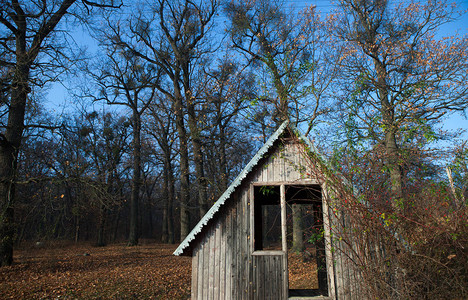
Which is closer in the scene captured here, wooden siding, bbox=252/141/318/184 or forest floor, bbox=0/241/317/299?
wooden siding, bbox=252/141/318/184

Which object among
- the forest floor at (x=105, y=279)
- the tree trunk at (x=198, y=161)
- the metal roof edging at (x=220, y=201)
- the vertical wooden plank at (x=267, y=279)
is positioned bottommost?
the forest floor at (x=105, y=279)

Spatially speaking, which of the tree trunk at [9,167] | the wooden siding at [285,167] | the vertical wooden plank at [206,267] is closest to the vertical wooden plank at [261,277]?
the vertical wooden plank at [206,267]

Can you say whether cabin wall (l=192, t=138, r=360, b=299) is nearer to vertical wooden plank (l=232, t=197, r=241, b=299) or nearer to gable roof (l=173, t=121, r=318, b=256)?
vertical wooden plank (l=232, t=197, r=241, b=299)

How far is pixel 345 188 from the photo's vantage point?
224 inches

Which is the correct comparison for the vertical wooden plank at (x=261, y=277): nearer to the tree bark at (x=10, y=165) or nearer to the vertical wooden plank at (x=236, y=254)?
the vertical wooden plank at (x=236, y=254)

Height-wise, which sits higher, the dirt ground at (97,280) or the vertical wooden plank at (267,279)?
the vertical wooden plank at (267,279)

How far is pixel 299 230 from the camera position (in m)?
10.9

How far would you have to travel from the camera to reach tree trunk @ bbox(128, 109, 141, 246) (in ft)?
75.7

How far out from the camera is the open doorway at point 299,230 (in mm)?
6395

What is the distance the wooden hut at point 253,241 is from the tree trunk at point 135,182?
1703 cm

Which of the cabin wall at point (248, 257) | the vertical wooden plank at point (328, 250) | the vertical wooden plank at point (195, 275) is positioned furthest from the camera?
the vertical wooden plank at point (195, 275)

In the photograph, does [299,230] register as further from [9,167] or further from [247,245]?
[9,167]

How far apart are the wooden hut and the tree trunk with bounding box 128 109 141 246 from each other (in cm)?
1703

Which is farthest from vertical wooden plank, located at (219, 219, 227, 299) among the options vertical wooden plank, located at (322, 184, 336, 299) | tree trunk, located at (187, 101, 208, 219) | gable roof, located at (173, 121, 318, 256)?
tree trunk, located at (187, 101, 208, 219)
